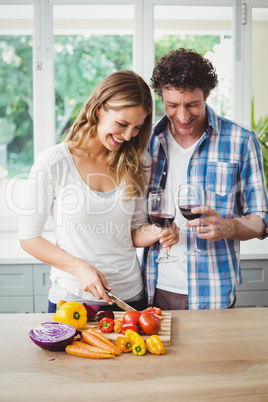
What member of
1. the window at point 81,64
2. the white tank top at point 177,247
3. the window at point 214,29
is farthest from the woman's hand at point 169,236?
the window at point 81,64

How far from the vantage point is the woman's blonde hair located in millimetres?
1504

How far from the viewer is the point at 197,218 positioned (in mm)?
1500

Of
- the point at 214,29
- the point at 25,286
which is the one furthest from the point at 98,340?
the point at 214,29

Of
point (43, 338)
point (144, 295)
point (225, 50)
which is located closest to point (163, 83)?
point (144, 295)

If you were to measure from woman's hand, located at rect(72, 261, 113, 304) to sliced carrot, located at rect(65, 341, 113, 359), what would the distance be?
21cm

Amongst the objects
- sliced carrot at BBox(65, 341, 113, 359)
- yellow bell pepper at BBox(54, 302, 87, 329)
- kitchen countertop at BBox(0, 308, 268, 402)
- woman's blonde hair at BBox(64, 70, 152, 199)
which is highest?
woman's blonde hair at BBox(64, 70, 152, 199)

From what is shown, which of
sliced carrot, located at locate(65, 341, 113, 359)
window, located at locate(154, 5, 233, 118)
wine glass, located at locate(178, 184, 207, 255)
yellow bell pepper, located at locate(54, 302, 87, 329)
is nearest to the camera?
sliced carrot, located at locate(65, 341, 113, 359)

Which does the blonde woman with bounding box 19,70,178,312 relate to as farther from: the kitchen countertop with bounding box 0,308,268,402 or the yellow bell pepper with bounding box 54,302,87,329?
the kitchen countertop with bounding box 0,308,268,402

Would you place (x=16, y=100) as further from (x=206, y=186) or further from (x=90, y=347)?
(x=90, y=347)

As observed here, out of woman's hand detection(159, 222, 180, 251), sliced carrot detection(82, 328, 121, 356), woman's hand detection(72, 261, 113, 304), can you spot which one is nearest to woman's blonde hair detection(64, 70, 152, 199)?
woman's hand detection(159, 222, 180, 251)

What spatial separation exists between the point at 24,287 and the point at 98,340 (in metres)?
1.36

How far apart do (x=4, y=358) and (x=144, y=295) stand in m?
0.71

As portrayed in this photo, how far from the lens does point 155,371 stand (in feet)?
3.51

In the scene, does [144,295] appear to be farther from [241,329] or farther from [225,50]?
[225,50]
